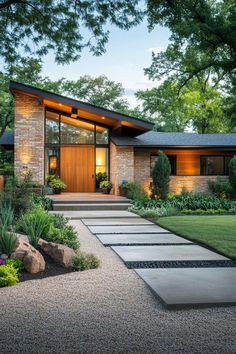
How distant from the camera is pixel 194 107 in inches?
1358

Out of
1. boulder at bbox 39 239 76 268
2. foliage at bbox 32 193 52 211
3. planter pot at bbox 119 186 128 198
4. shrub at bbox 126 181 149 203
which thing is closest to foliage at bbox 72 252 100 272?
boulder at bbox 39 239 76 268

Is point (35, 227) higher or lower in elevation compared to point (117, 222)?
higher

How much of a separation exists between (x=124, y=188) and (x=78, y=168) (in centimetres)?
389

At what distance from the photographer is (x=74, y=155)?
2112 centimetres

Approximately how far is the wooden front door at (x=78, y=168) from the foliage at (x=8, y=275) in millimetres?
15992

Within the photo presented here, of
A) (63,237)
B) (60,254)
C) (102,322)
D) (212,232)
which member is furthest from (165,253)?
(102,322)

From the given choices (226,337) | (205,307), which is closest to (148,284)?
(205,307)

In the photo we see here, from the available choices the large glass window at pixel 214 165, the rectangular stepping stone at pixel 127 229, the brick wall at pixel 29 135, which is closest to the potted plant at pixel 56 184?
the brick wall at pixel 29 135

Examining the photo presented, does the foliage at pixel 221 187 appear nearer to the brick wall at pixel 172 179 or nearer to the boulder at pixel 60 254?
the brick wall at pixel 172 179

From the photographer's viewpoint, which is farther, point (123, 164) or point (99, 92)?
point (99, 92)

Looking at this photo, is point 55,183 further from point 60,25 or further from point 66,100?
point 60,25

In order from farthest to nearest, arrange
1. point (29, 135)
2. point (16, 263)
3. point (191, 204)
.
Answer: point (29, 135) < point (191, 204) < point (16, 263)

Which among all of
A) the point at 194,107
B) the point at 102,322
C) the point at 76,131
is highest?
the point at 194,107

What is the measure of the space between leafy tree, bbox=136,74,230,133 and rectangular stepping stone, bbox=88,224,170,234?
67.7 ft
